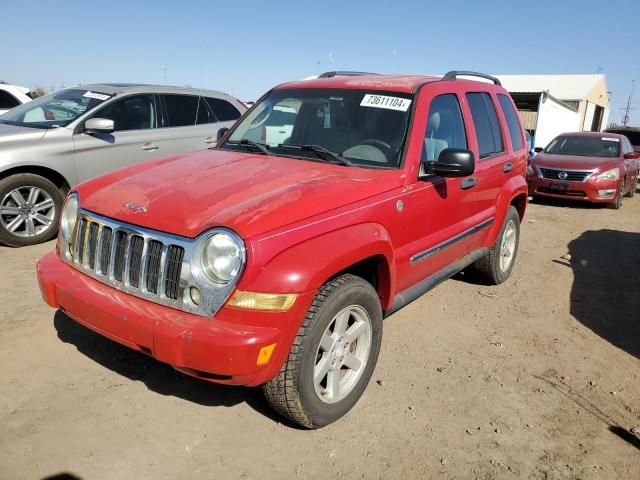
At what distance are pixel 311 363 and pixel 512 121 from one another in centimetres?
372

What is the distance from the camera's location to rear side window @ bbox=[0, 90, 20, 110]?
8.95 metres

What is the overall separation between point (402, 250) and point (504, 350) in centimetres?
136

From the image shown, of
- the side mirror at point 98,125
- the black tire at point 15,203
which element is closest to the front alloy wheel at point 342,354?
the side mirror at point 98,125

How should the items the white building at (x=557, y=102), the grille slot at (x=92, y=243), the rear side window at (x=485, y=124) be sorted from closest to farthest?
the grille slot at (x=92, y=243)
the rear side window at (x=485, y=124)
the white building at (x=557, y=102)

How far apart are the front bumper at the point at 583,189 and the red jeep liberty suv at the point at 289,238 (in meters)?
7.23

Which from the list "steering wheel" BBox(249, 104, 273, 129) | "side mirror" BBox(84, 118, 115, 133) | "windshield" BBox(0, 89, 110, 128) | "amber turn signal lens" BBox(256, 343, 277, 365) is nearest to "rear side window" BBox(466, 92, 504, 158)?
"steering wheel" BBox(249, 104, 273, 129)

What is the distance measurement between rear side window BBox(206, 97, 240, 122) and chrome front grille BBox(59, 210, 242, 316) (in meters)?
4.72

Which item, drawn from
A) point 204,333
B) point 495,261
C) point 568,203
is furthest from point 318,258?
point 568,203

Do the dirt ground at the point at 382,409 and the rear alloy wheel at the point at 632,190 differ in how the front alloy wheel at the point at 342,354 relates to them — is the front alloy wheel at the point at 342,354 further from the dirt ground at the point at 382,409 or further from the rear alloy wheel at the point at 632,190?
the rear alloy wheel at the point at 632,190

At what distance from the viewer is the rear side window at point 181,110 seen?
22.4ft

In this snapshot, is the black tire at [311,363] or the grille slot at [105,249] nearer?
the black tire at [311,363]

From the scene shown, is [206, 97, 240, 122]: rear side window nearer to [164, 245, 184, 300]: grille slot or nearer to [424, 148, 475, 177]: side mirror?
[424, 148, 475, 177]: side mirror

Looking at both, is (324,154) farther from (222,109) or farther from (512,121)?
(222,109)

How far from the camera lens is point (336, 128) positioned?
3.66m
